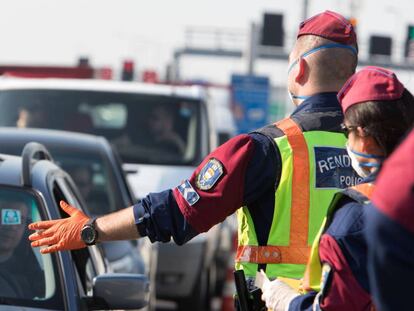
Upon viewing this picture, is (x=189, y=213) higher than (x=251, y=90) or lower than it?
higher

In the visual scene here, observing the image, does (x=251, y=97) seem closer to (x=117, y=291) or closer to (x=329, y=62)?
(x=117, y=291)

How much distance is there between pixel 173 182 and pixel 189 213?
23.5 ft

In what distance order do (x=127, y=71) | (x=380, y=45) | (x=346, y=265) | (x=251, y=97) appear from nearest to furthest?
1. (x=346, y=265)
2. (x=127, y=71)
3. (x=251, y=97)
4. (x=380, y=45)

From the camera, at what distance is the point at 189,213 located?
4.33m

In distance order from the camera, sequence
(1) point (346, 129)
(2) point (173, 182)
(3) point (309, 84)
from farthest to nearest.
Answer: (2) point (173, 182), (3) point (309, 84), (1) point (346, 129)

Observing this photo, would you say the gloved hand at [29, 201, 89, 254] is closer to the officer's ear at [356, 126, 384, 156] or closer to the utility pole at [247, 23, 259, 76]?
the officer's ear at [356, 126, 384, 156]

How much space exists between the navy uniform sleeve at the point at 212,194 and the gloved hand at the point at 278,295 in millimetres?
531

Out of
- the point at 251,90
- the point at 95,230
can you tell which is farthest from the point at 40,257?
the point at 251,90

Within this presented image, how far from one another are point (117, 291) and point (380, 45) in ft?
123

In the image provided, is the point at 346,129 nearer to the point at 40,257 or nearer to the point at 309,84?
the point at 309,84

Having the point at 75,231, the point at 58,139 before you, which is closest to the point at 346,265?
the point at 75,231

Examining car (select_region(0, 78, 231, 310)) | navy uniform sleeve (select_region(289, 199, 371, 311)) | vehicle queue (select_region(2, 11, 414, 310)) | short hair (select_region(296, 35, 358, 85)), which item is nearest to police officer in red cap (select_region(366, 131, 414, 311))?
navy uniform sleeve (select_region(289, 199, 371, 311))

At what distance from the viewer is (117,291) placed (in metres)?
4.91

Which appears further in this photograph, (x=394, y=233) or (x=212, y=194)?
(x=212, y=194)
